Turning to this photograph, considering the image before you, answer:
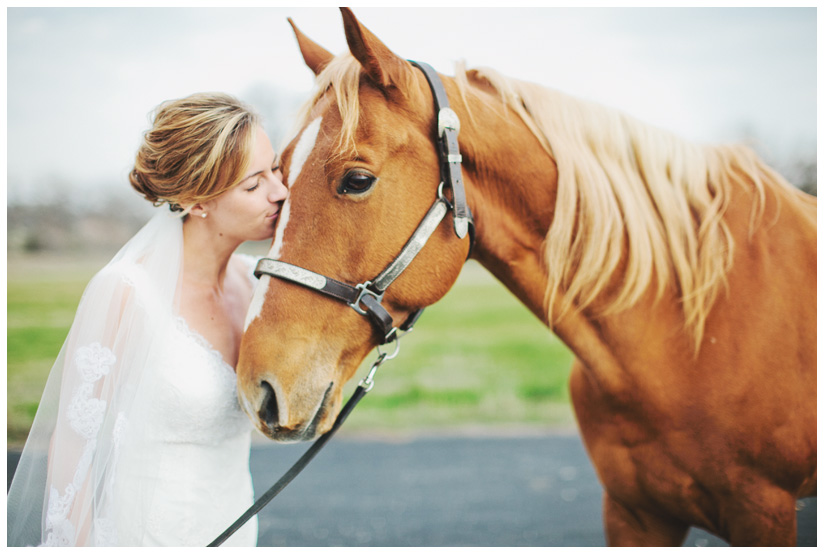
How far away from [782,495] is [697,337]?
63 centimetres

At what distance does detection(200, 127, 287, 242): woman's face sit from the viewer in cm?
181

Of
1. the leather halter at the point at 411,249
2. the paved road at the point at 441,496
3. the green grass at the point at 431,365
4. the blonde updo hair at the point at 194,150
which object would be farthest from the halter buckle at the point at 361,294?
the green grass at the point at 431,365

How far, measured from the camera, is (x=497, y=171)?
1811mm

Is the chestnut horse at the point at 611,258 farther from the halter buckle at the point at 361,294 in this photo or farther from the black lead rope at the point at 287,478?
the black lead rope at the point at 287,478

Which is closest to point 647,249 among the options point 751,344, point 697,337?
point 697,337

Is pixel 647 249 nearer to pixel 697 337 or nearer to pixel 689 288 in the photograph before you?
pixel 689 288

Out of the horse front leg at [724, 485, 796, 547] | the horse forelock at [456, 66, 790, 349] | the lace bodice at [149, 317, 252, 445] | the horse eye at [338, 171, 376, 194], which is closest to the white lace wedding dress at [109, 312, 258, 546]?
the lace bodice at [149, 317, 252, 445]

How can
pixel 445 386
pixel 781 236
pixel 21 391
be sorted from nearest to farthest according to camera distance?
1. pixel 781 236
2. pixel 21 391
3. pixel 445 386

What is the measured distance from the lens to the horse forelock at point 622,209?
1.83 meters

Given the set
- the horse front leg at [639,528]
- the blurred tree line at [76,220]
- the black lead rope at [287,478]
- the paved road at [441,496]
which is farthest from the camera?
the blurred tree line at [76,220]

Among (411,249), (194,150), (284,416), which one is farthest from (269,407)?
(194,150)

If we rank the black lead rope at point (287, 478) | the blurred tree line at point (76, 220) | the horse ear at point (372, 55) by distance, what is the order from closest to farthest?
1. the horse ear at point (372, 55)
2. the black lead rope at point (287, 478)
3. the blurred tree line at point (76, 220)

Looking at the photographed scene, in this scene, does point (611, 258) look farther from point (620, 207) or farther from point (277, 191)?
point (277, 191)

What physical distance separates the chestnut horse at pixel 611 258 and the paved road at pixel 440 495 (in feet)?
6.74
